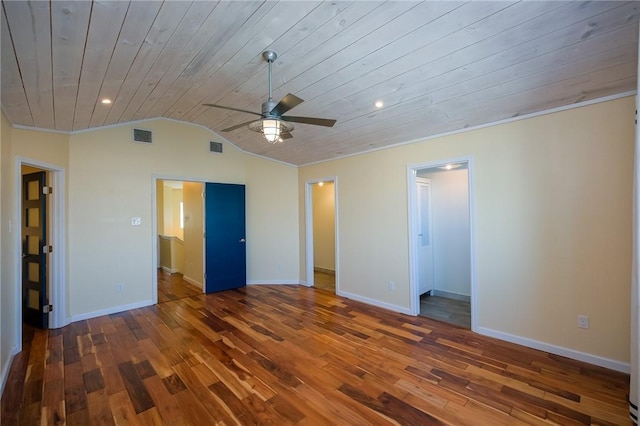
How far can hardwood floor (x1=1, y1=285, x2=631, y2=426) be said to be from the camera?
6.69ft

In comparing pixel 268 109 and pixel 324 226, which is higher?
pixel 268 109

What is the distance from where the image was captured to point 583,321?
8.79 ft

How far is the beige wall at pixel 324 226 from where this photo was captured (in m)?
6.91

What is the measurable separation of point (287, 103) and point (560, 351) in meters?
3.52


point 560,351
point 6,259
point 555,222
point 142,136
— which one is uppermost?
point 142,136

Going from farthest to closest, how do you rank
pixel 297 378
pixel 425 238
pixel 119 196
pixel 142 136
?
pixel 425 238, pixel 142 136, pixel 119 196, pixel 297 378

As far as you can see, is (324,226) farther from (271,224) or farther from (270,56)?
(270,56)

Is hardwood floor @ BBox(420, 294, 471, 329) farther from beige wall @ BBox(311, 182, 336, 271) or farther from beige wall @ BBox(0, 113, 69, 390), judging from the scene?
beige wall @ BBox(0, 113, 69, 390)

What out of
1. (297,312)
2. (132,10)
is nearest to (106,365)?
(297,312)

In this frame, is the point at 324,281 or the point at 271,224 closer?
the point at 271,224

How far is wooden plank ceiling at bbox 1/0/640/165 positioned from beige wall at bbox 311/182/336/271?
3.67 metres

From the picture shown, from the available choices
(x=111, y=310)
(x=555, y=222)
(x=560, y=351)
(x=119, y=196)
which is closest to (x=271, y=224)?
(x=119, y=196)

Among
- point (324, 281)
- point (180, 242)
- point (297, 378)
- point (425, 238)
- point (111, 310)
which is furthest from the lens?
point (180, 242)

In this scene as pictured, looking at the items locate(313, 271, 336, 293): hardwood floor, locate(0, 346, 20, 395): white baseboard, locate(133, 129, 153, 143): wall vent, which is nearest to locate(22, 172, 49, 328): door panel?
locate(0, 346, 20, 395): white baseboard
